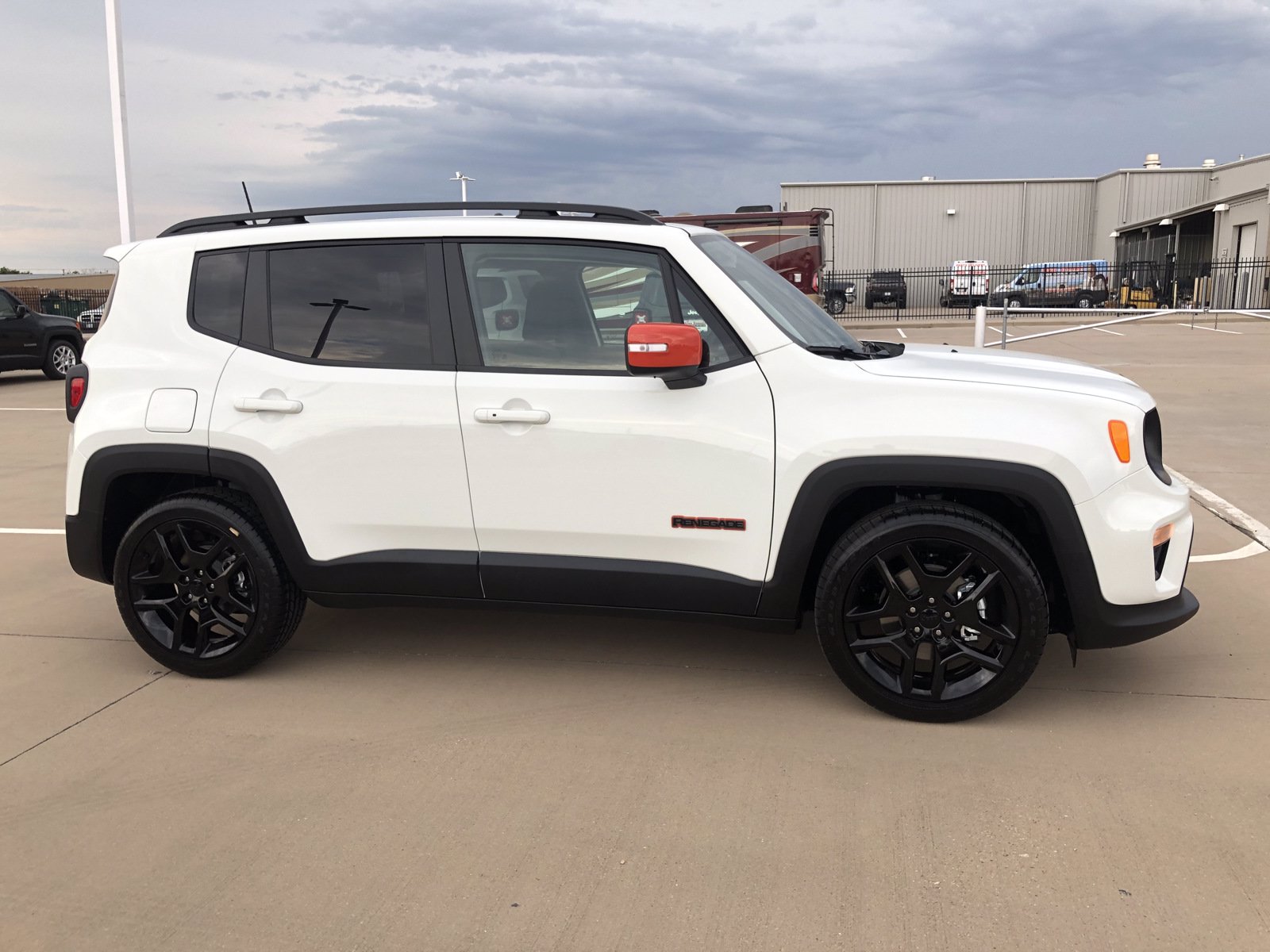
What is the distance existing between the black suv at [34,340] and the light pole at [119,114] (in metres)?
1.88

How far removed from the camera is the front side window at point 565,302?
3734mm

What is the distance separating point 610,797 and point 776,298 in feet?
6.42

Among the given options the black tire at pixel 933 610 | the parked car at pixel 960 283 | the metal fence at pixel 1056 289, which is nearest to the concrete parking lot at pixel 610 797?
the black tire at pixel 933 610

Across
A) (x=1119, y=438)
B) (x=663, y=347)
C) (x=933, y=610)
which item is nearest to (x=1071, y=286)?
(x=1119, y=438)

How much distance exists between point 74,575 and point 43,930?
3.52 metres

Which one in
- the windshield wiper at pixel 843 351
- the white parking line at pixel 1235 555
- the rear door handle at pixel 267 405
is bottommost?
the white parking line at pixel 1235 555

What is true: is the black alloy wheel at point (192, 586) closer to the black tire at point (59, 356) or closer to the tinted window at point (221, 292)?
the tinted window at point (221, 292)

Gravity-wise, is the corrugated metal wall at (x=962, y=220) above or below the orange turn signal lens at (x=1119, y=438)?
above

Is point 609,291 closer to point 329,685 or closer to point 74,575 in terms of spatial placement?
point 329,685

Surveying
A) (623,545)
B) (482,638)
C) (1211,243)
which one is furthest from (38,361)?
(1211,243)

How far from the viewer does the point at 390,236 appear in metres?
3.94

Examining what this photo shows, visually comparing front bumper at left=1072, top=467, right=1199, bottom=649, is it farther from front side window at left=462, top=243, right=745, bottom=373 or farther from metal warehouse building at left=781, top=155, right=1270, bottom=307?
metal warehouse building at left=781, top=155, right=1270, bottom=307

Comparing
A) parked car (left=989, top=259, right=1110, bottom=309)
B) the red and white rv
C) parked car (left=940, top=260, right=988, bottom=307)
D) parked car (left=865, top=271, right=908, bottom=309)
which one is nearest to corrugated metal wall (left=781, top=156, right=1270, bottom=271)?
parked car (left=940, top=260, right=988, bottom=307)

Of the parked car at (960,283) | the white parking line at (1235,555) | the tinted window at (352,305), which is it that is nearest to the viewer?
the tinted window at (352,305)
